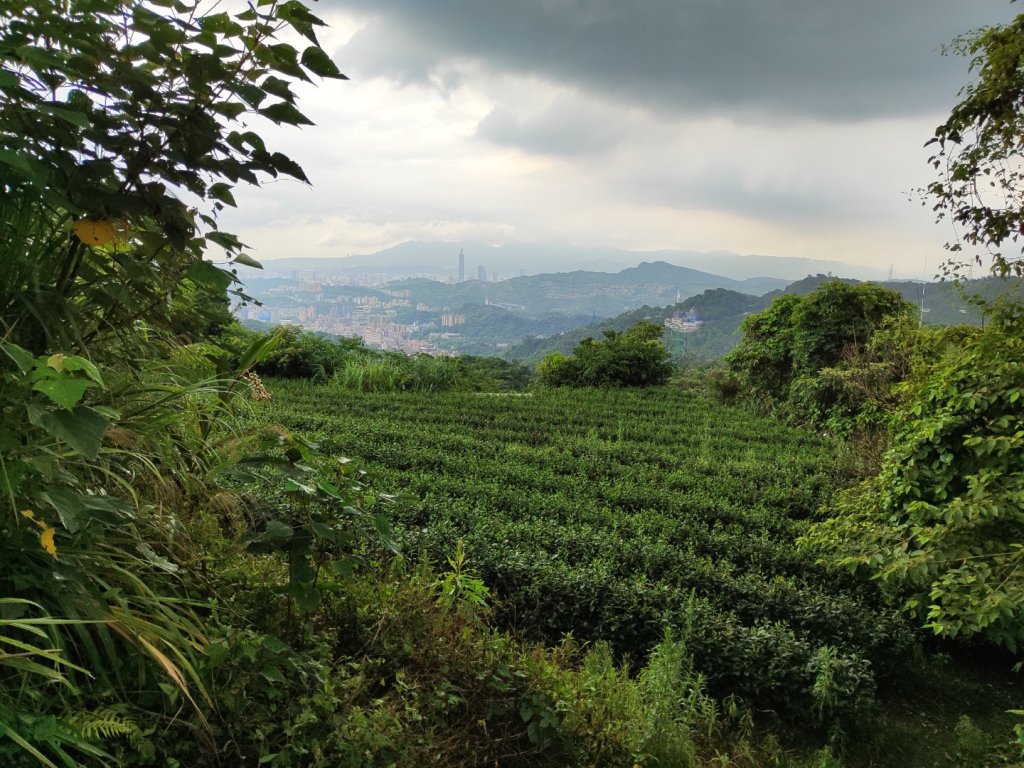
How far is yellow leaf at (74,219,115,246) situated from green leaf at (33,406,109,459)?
550 mm

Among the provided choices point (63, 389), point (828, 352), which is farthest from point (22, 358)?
point (828, 352)

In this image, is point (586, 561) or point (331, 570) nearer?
point (331, 570)

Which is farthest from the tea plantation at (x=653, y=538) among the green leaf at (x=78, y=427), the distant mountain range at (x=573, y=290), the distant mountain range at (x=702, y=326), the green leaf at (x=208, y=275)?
the distant mountain range at (x=573, y=290)

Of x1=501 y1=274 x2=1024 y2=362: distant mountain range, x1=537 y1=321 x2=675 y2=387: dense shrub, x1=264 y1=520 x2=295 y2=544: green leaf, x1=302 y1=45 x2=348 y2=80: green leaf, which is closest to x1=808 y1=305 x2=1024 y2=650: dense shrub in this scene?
x1=264 y1=520 x2=295 y2=544: green leaf

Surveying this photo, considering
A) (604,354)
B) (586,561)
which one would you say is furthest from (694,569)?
(604,354)

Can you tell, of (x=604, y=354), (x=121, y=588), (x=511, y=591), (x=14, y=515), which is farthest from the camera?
(x=604, y=354)

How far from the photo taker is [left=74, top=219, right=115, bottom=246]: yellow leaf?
1577 mm

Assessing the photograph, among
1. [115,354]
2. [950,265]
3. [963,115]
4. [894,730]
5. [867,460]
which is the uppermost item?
[963,115]

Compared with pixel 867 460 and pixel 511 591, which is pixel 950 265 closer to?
pixel 511 591

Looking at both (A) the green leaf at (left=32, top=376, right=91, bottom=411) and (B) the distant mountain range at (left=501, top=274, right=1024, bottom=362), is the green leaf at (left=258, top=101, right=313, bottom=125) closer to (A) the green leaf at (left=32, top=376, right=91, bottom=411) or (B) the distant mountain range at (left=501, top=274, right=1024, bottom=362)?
(A) the green leaf at (left=32, top=376, right=91, bottom=411)

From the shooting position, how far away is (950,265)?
346cm

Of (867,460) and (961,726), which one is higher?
(867,460)

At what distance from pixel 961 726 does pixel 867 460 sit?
14.9 feet

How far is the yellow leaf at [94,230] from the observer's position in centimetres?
158
